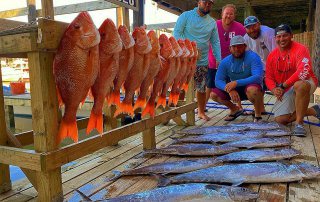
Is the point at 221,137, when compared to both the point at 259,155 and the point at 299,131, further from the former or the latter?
the point at 299,131

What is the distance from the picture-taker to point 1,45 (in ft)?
7.45

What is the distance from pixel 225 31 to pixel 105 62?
436 centimetres

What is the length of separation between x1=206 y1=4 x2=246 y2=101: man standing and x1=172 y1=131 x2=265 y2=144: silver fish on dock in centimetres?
213

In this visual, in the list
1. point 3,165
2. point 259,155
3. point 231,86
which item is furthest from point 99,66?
point 231,86

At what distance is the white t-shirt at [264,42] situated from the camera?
5.98 m

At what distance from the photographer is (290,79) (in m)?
4.55

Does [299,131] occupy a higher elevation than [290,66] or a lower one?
lower

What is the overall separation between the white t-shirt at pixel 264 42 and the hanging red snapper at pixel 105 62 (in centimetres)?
438

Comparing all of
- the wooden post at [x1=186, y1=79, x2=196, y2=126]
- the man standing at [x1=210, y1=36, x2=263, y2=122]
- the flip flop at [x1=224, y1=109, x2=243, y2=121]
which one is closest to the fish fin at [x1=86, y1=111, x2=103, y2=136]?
the wooden post at [x1=186, y1=79, x2=196, y2=126]

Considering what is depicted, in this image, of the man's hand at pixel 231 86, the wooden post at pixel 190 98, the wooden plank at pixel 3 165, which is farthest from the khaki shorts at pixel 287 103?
the wooden plank at pixel 3 165

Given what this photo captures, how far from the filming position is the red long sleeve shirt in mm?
4496

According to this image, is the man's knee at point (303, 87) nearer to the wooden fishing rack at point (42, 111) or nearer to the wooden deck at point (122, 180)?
the wooden deck at point (122, 180)

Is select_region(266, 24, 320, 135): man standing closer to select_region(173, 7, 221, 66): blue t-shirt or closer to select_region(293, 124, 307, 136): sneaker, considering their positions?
select_region(293, 124, 307, 136): sneaker

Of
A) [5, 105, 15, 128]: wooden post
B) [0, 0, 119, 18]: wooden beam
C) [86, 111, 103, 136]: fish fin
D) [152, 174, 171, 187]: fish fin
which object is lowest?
[5, 105, 15, 128]: wooden post
